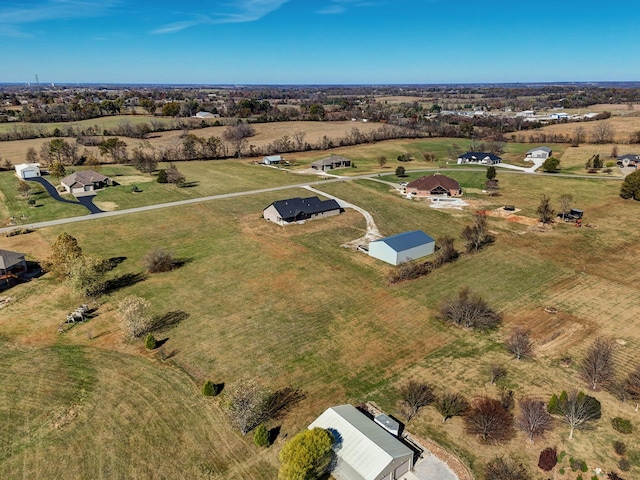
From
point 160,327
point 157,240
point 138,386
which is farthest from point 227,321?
point 157,240

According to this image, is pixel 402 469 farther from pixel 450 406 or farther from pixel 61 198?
pixel 61 198

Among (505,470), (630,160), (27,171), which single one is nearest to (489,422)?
(505,470)

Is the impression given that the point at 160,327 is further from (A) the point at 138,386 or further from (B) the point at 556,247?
(B) the point at 556,247

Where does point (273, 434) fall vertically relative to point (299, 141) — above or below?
below

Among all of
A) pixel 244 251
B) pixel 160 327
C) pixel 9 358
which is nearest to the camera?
Result: pixel 9 358

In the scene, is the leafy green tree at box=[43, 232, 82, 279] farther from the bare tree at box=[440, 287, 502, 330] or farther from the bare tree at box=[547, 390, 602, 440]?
the bare tree at box=[547, 390, 602, 440]

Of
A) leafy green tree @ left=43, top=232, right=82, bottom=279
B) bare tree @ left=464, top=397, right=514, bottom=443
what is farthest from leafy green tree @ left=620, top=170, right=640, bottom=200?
leafy green tree @ left=43, top=232, right=82, bottom=279
